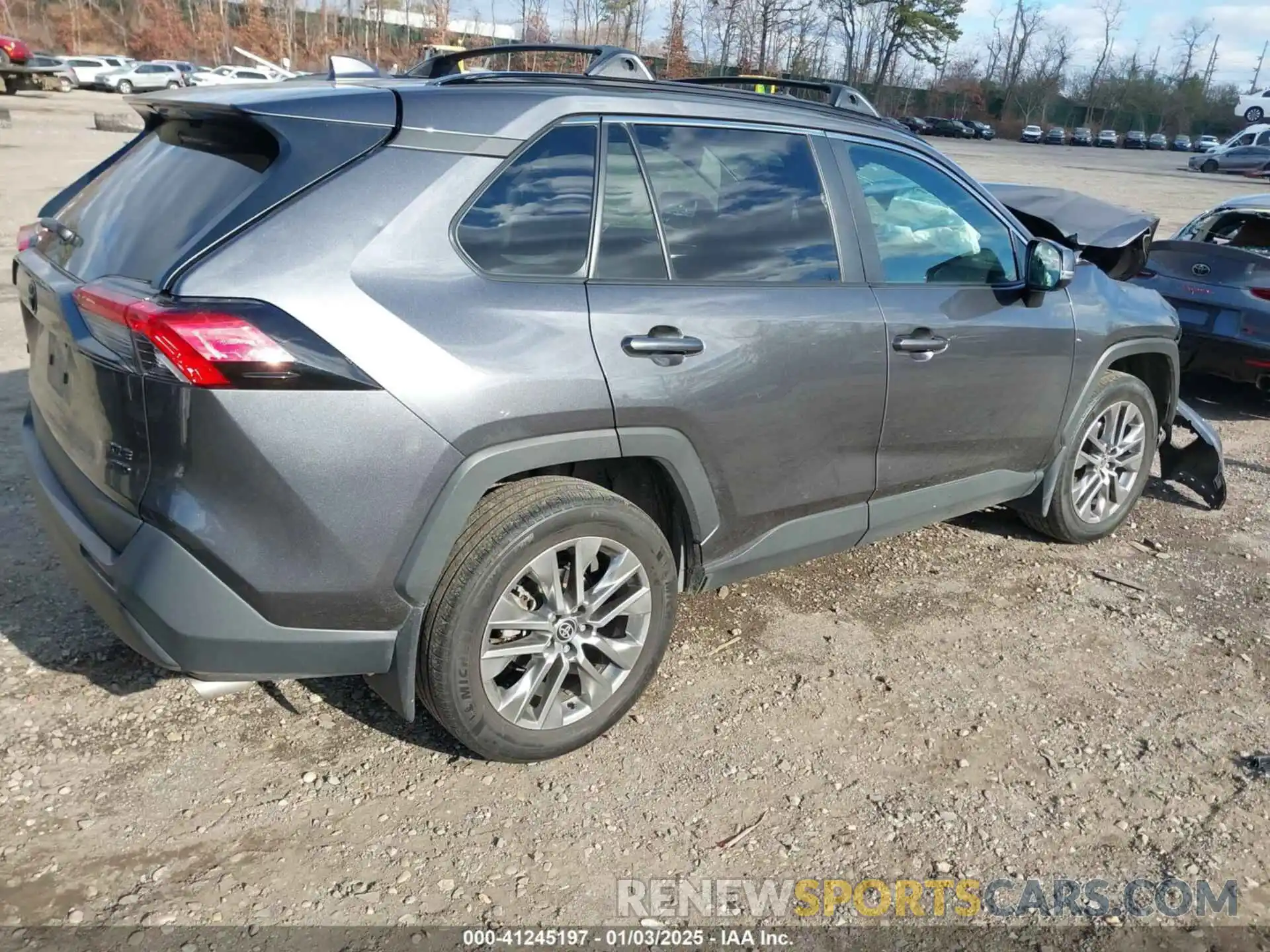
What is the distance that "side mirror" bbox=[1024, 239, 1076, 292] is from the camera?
3.84 metres

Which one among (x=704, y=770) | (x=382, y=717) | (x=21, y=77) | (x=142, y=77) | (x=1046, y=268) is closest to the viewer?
(x=704, y=770)

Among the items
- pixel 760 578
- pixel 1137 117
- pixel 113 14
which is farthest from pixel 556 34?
pixel 1137 117

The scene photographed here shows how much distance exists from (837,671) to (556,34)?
159 ft

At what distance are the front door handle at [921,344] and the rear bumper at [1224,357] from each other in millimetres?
3692

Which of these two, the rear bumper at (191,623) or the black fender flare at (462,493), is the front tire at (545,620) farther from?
the rear bumper at (191,623)

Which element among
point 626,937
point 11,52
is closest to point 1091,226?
point 626,937

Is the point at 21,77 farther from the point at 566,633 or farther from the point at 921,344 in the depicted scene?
the point at 566,633

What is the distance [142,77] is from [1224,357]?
5260cm

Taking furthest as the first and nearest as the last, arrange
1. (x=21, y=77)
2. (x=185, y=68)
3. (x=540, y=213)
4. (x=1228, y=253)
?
(x=185, y=68) < (x=21, y=77) < (x=1228, y=253) < (x=540, y=213)

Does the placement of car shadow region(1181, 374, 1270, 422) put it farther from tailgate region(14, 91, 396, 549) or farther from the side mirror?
tailgate region(14, 91, 396, 549)

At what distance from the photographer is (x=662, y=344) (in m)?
2.85

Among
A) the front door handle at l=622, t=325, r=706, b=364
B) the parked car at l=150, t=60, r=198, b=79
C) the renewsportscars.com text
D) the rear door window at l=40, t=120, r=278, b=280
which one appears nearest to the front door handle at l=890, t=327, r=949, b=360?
the front door handle at l=622, t=325, r=706, b=364

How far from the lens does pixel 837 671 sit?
3580 mm

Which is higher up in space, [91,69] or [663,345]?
[663,345]
